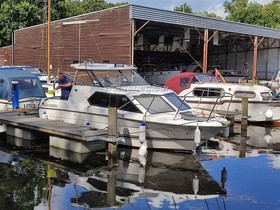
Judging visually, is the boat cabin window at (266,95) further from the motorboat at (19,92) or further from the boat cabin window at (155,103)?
the motorboat at (19,92)

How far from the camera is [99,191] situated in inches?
304

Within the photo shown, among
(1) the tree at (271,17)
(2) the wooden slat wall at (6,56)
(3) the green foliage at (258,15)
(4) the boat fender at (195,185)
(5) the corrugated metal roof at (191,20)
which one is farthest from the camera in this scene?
(3) the green foliage at (258,15)

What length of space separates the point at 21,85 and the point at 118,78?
15.1 feet

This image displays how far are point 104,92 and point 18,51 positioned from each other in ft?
Answer: 83.5

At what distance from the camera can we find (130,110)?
10914 millimetres

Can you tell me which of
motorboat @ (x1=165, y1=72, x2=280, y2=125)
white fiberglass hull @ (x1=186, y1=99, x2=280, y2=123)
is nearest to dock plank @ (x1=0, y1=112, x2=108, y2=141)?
motorboat @ (x1=165, y1=72, x2=280, y2=125)

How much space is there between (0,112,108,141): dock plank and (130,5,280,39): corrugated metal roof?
1140 cm

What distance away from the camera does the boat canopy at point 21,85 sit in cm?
1462

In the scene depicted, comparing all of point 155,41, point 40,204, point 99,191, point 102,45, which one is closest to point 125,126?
point 99,191

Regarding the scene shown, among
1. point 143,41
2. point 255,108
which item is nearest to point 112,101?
point 255,108

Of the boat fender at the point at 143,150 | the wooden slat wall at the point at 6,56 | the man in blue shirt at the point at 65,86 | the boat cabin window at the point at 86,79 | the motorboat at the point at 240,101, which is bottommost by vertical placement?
the boat fender at the point at 143,150

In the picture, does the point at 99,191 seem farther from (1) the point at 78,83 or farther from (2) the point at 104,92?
(1) the point at 78,83

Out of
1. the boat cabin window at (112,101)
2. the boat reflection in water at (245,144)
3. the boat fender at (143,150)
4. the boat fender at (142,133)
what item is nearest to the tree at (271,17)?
the boat reflection in water at (245,144)

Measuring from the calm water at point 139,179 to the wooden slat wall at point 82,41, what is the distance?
12.6 m
